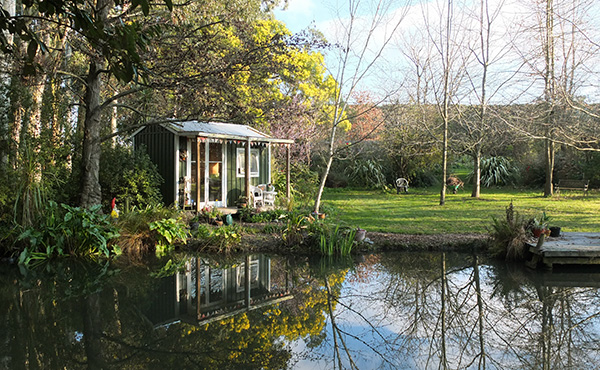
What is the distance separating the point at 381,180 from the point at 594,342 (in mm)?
17077

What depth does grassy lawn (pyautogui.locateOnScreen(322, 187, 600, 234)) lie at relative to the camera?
10730 millimetres

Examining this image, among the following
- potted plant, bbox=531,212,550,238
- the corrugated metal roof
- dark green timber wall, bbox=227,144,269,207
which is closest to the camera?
potted plant, bbox=531,212,550,238

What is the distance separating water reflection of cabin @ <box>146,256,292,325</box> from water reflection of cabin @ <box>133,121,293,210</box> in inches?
171

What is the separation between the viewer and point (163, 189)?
1238 centimetres

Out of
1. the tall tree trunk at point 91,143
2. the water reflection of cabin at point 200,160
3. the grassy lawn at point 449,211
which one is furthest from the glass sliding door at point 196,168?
the tall tree trunk at point 91,143

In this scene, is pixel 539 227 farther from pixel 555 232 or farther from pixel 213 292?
pixel 213 292

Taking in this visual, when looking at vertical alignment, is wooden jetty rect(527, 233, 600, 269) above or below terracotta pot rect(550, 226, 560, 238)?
below

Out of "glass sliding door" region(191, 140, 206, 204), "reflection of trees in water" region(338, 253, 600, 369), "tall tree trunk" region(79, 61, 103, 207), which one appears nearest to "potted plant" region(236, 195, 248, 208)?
"glass sliding door" region(191, 140, 206, 204)

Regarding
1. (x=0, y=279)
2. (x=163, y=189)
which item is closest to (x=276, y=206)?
(x=163, y=189)

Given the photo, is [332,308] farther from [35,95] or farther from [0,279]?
[35,95]

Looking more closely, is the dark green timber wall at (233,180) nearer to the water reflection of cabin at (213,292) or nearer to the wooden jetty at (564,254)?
the water reflection of cabin at (213,292)

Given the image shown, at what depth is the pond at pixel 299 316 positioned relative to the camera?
14.4ft

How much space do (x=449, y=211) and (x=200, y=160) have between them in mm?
7268

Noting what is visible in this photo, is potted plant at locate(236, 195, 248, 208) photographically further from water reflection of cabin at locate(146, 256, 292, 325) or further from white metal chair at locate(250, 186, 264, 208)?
water reflection of cabin at locate(146, 256, 292, 325)
